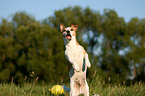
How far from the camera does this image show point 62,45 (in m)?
22.8

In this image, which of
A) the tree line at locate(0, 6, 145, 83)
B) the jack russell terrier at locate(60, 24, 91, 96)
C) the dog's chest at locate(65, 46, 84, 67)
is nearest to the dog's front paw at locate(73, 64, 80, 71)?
the jack russell terrier at locate(60, 24, 91, 96)

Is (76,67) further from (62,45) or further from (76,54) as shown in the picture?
(62,45)

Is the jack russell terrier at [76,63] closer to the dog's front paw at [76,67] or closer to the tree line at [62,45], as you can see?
the dog's front paw at [76,67]

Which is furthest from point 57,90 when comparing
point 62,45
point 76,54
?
point 62,45

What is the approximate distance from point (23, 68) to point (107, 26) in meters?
13.7

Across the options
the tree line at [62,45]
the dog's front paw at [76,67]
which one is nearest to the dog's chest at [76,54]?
the dog's front paw at [76,67]

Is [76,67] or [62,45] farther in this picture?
[62,45]

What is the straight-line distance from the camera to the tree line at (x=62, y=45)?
2153 centimetres

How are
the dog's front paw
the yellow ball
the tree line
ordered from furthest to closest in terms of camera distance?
the tree line → the yellow ball → the dog's front paw

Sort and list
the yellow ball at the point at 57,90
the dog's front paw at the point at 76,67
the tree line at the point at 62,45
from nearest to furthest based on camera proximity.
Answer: the dog's front paw at the point at 76,67, the yellow ball at the point at 57,90, the tree line at the point at 62,45

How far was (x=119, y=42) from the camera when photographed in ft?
84.0

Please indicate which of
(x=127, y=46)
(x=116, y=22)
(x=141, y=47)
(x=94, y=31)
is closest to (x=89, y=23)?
(x=94, y=31)

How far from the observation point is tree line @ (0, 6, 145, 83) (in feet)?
70.6

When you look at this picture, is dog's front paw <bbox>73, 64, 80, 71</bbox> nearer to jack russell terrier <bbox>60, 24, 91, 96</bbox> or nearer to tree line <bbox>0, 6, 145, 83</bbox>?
jack russell terrier <bbox>60, 24, 91, 96</bbox>
